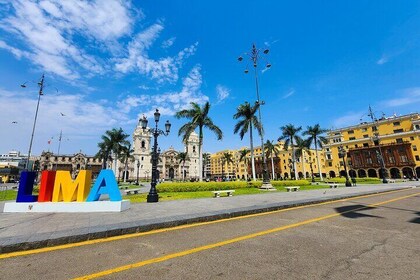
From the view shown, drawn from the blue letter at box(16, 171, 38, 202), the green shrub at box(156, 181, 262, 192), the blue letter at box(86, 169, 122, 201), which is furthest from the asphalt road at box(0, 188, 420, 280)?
the green shrub at box(156, 181, 262, 192)

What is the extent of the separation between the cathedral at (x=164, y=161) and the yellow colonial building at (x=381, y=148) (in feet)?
167

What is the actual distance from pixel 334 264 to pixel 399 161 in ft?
225

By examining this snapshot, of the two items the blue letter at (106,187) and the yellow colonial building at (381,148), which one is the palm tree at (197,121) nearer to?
the blue letter at (106,187)

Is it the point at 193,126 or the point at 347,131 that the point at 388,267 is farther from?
the point at 347,131

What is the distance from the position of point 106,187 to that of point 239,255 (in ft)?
23.9

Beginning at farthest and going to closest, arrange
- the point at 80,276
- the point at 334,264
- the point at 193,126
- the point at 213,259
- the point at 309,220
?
1. the point at 193,126
2. the point at 309,220
3. the point at 213,259
4. the point at 334,264
5. the point at 80,276

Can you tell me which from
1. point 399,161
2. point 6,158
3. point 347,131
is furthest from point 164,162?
point 6,158

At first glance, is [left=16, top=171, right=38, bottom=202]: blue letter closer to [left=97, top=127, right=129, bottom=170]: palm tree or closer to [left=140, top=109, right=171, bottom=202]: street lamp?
[left=140, top=109, right=171, bottom=202]: street lamp

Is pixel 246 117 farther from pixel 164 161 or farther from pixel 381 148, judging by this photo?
pixel 164 161

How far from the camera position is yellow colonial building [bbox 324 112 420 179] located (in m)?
52.4

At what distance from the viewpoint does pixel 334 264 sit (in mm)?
3385

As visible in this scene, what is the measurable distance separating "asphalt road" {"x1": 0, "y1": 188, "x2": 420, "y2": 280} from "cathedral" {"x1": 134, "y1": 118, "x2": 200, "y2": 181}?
76638 millimetres

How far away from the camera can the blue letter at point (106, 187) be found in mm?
8984

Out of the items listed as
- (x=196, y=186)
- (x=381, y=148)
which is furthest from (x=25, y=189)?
(x=381, y=148)
